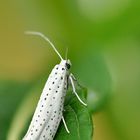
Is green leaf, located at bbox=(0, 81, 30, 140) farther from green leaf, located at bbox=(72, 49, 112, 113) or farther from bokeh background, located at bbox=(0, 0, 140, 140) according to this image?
green leaf, located at bbox=(72, 49, 112, 113)

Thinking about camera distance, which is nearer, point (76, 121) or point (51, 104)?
point (76, 121)

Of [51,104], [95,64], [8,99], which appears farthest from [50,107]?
[95,64]

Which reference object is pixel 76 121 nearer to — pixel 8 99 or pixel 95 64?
pixel 95 64

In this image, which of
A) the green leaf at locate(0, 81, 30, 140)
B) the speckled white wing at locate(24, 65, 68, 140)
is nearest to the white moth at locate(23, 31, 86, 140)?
the speckled white wing at locate(24, 65, 68, 140)

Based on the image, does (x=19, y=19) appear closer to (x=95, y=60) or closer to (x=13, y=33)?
(x=13, y=33)

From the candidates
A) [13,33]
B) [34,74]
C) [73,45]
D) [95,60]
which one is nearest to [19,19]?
[13,33]

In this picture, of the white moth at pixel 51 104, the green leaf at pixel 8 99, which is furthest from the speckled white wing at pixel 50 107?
the green leaf at pixel 8 99
